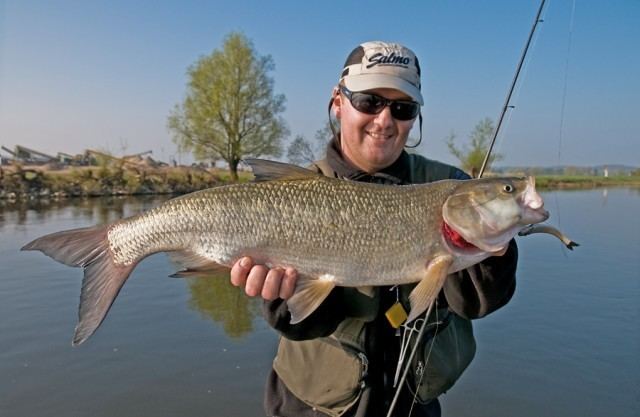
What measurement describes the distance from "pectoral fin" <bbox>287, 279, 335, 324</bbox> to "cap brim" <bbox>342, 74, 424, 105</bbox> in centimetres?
111

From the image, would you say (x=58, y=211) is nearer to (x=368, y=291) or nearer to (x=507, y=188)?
(x=368, y=291)

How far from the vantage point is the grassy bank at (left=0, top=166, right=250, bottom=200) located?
26812 millimetres

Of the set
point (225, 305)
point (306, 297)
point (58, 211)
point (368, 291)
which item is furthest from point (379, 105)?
point (58, 211)

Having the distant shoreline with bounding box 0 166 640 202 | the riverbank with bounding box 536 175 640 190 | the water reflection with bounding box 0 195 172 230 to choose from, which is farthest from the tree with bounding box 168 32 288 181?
the riverbank with bounding box 536 175 640 190

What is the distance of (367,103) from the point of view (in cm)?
283

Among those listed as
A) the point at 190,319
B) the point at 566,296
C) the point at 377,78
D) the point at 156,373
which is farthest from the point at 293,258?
the point at 566,296

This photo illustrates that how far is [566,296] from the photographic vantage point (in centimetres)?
847

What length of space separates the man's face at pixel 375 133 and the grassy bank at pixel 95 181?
1112 inches

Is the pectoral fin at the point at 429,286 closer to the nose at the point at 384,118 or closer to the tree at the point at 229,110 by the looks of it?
the nose at the point at 384,118

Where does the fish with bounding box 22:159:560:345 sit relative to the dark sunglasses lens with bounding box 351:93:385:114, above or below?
below

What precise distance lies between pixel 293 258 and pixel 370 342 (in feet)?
2.03

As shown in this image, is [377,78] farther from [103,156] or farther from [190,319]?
[103,156]

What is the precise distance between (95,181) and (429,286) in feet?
98.2

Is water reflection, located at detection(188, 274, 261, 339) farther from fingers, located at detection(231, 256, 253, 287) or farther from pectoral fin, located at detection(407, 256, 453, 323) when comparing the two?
pectoral fin, located at detection(407, 256, 453, 323)
